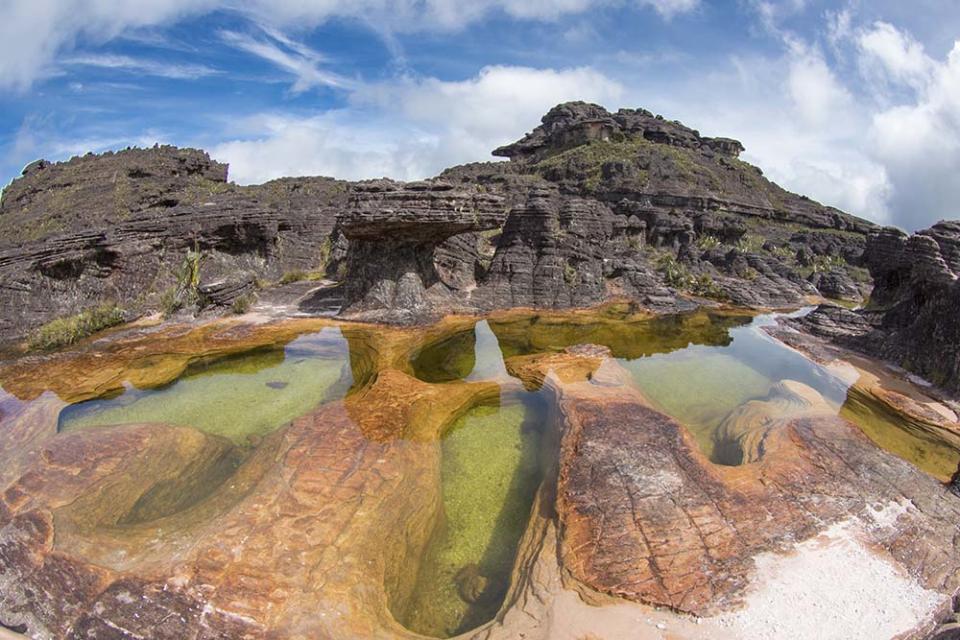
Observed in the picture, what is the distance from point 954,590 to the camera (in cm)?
470

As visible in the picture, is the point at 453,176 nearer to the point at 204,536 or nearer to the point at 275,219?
the point at 275,219

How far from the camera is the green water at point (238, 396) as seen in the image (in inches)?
333

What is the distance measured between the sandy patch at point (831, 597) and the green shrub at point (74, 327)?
16.2 meters

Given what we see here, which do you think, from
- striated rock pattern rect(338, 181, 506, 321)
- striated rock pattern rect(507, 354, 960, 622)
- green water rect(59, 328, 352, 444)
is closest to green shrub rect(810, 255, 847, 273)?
striated rock pattern rect(338, 181, 506, 321)

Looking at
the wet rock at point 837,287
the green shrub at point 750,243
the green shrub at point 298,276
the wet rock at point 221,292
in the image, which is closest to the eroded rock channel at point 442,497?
the wet rock at point 221,292

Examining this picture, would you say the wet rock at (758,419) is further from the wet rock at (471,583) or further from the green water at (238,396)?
the green water at (238,396)

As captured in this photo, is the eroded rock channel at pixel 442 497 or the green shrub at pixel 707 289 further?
the green shrub at pixel 707 289

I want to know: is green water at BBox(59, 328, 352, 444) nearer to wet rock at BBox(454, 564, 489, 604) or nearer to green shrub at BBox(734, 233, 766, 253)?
wet rock at BBox(454, 564, 489, 604)

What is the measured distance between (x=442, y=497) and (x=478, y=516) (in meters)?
0.64

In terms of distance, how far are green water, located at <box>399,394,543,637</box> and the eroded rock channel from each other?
0.03 m

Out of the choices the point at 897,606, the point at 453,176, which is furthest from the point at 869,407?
the point at 453,176

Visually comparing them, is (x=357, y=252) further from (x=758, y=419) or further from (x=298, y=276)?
(x=758, y=419)

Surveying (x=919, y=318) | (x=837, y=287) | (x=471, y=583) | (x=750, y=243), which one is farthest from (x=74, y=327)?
(x=750, y=243)

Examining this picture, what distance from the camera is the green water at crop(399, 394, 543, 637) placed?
512 centimetres
